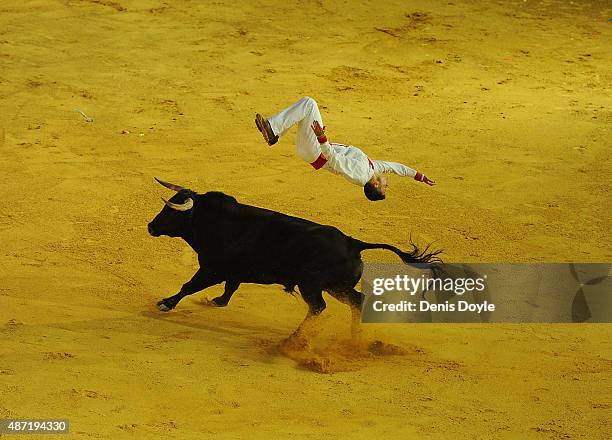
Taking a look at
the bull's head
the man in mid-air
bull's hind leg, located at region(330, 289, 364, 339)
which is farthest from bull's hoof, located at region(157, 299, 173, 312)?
the man in mid-air

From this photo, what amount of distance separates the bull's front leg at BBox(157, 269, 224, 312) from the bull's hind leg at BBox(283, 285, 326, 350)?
770 millimetres

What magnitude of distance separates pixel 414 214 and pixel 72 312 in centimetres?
388

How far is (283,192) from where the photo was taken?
1203 cm

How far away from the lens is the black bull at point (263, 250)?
8703 millimetres

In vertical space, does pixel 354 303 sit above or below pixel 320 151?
below

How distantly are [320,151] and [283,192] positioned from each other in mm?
2781

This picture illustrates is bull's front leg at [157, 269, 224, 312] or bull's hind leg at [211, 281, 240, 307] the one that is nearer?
bull's front leg at [157, 269, 224, 312]

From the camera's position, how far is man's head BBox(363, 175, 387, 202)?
9203 millimetres

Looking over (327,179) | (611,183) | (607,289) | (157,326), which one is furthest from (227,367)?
(611,183)

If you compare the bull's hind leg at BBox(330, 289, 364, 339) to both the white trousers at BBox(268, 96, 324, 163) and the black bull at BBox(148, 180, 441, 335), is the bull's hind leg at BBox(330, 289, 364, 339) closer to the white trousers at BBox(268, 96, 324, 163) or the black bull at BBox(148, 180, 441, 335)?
the black bull at BBox(148, 180, 441, 335)

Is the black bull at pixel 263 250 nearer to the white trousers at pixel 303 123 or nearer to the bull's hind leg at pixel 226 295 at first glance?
the bull's hind leg at pixel 226 295

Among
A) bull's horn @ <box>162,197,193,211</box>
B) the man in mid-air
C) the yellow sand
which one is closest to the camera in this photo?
the yellow sand

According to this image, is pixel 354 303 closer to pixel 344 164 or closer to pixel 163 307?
pixel 344 164

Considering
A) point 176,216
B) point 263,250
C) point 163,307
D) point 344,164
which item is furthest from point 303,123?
point 163,307
